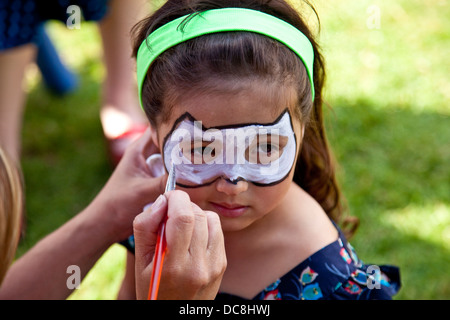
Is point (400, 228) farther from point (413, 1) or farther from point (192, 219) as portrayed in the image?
point (413, 1)

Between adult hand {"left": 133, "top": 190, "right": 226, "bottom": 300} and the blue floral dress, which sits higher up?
adult hand {"left": 133, "top": 190, "right": 226, "bottom": 300}

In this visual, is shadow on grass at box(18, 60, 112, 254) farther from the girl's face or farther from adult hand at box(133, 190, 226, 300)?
adult hand at box(133, 190, 226, 300)

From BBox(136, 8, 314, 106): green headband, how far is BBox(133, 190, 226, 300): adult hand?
1.31 feet

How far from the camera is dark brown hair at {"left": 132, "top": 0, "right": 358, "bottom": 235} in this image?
1264 mm

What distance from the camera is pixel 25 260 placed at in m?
1.63

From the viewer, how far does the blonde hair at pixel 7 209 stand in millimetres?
1311

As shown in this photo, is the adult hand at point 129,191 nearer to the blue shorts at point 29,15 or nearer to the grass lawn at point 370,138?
the grass lawn at point 370,138

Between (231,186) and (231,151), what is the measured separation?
8 centimetres

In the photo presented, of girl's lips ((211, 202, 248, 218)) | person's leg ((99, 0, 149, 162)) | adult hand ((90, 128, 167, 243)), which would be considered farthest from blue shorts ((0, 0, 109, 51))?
girl's lips ((211, 202, 248, 218))

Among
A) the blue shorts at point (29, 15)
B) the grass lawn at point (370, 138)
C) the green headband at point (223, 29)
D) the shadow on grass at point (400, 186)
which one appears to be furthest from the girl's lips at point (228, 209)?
the blue shorts at point (29, 15)

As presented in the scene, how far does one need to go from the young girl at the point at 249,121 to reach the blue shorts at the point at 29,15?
0.98 metres

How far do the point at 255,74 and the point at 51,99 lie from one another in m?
2.49

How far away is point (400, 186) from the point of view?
2670 mm

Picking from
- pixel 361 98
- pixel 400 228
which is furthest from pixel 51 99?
pixel 400 228
